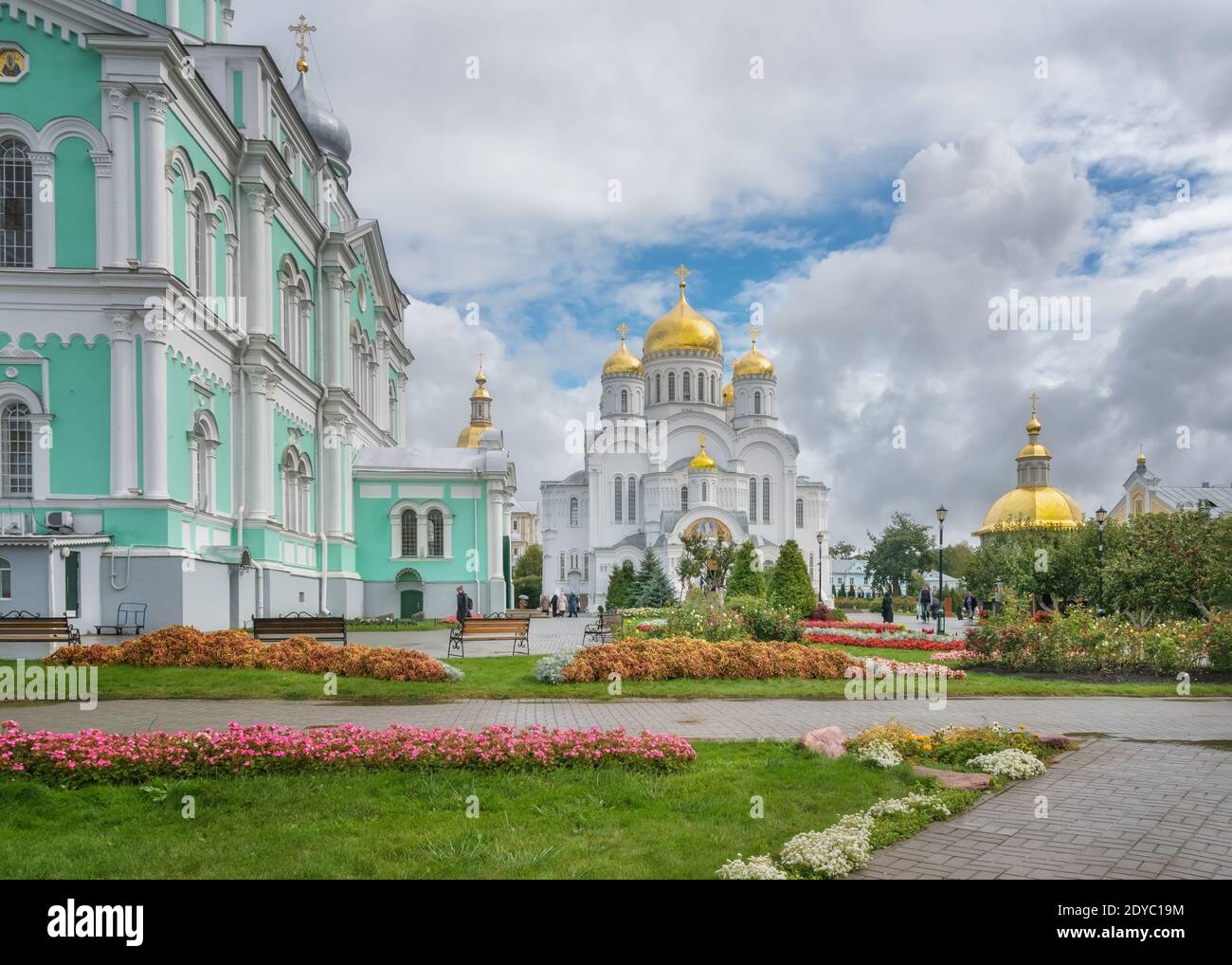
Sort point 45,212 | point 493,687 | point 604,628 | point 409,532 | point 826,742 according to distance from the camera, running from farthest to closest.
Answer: point 409,532 → point 604,628 → point 45,212 → point 493,687 → point 826,742

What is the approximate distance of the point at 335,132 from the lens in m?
39.2

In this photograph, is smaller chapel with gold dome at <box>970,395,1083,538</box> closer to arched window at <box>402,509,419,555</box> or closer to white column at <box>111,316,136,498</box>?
arched window at <box>402,509,419,555</box>

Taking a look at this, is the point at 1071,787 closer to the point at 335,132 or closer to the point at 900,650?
the point at 900,650

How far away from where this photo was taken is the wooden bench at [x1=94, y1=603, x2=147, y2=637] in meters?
19.4

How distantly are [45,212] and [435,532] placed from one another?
18.5 metres

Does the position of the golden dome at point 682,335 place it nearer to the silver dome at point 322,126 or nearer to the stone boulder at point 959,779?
the silver dome at point 322,126

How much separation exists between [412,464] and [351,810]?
3087 cm

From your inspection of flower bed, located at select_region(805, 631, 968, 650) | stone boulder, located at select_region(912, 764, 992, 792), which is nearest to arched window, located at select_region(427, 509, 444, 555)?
flower bed, located at select_region(805, 631, 968, 650)

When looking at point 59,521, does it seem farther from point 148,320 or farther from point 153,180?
point 153,180

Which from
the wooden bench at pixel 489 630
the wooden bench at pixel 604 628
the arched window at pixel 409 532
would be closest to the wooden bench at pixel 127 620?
the wooden bench at pixel 489 630

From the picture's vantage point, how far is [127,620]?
783 inches

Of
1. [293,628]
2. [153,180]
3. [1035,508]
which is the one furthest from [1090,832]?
[1035,508]
